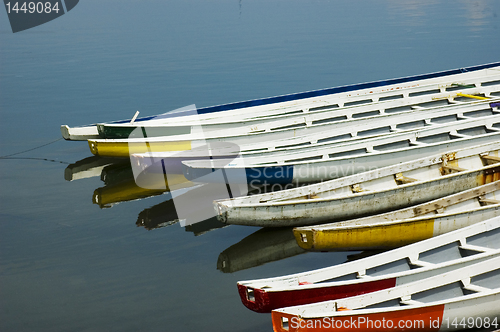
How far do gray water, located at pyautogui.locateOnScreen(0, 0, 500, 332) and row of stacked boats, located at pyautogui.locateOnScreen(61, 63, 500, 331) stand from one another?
0.88m

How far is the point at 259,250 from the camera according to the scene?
9172 mm

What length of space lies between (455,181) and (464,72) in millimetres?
7784

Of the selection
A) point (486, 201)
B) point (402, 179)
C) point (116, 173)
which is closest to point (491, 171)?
point (486, 201)

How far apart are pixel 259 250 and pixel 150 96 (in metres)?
13.3

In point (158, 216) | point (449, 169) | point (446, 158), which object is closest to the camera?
point (449, 169)

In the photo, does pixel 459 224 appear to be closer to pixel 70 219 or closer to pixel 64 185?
pixel 70 219

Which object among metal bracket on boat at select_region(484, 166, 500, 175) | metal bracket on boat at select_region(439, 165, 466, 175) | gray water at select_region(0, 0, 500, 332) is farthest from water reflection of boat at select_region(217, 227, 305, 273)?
metal bracket on boat at select_region(484, 166, 500, 175)

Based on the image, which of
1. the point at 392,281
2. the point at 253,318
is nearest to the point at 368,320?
the point at 392,281

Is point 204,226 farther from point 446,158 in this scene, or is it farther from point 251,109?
point 251,109

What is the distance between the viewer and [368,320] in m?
5.96

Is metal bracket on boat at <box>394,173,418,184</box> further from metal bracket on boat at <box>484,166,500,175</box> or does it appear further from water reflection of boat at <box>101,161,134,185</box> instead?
water reflection of boat at <box>101,161,134,185</box>

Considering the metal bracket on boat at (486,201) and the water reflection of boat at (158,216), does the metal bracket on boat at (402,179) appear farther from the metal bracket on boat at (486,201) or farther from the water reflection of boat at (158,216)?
the water reflection of boat at (158,216)

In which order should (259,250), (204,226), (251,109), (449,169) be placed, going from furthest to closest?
(251,109) → (449,169) → (204,226) → (259,250)

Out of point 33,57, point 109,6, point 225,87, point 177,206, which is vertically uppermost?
point 109,6
